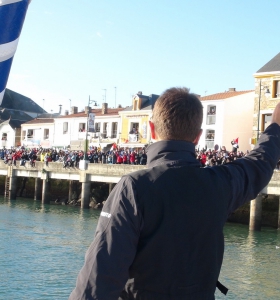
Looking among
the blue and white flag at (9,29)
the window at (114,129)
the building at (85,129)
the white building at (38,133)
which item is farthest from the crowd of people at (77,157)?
the blue and white flag at (9,29)

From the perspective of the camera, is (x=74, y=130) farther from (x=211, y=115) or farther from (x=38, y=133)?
(x=211, y=115)

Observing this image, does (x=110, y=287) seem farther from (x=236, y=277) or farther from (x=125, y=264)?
(x=236, y=277)

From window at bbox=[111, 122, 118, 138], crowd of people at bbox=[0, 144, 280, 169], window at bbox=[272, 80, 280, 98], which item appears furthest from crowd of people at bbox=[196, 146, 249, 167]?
window at bbox=[111, 122, 118, 138]

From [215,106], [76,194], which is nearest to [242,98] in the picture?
[215,106]

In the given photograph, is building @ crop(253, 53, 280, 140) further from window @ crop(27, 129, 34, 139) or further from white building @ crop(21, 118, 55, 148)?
window @ crop(27, 129, 34, 139)

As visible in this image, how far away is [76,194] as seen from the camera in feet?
155

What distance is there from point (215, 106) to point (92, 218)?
20.0m

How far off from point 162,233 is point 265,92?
4021 centimetres

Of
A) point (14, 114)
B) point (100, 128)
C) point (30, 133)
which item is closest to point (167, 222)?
point (100, 128)

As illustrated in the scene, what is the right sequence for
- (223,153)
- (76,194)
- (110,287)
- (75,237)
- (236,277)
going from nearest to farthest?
(110,287) < (236,277) < (75,237) < (223,153) < (76,194)

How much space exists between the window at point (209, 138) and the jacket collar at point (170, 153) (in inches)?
1847

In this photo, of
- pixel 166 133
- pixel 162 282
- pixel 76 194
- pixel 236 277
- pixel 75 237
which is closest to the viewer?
pixel 162 282

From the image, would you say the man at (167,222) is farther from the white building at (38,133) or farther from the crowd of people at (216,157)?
the white building at (38,133)

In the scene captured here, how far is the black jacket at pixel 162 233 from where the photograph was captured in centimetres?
237
